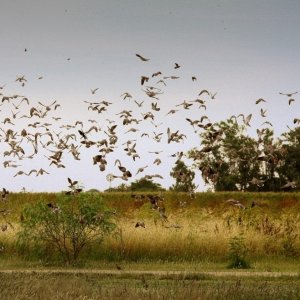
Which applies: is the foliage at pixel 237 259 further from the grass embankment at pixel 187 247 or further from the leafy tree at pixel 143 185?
the leafy tree at pixel 143 185

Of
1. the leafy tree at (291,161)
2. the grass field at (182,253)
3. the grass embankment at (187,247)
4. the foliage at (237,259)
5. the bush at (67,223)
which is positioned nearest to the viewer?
the grass field at (182,253)

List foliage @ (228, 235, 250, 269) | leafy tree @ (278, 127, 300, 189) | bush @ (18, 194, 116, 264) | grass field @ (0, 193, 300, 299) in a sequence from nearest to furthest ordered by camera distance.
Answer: grass field @ (0, 193, 300, 299) → foliage @ (228, 235, 250, 269) → bush @ (18, 194, 116, 264) → leafy tree @ (278, 127, 300, 189)

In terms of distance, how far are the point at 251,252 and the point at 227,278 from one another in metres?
9.66

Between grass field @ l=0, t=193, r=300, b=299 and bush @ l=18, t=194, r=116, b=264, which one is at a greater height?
bush @ l=18, t=194, r=116, b=264

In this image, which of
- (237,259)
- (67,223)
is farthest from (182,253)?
(67,223)

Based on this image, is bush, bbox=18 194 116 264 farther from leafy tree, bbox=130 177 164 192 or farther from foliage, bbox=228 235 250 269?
leafy tree, bbox=130 177 164 192

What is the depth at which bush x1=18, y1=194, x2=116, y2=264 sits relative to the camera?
28.0m

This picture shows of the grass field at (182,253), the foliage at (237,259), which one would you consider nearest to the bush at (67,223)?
the grass field at (182,253)

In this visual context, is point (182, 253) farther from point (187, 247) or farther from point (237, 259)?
point (237, 259)

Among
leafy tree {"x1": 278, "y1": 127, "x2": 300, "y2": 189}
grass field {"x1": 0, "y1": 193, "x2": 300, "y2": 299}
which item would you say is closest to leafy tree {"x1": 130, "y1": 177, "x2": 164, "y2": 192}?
leafy tree {"x1": 278, "y1": 127, "x2": 300, "y2": 189}

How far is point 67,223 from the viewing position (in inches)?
1106

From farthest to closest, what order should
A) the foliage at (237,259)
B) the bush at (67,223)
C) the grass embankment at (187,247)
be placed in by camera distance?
1. the bush at (67,223)
2. the grass embankment at (187,247)
3. the foliage at (237,259)

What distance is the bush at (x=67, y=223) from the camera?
28031mm

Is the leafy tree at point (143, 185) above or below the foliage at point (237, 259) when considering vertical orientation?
above
